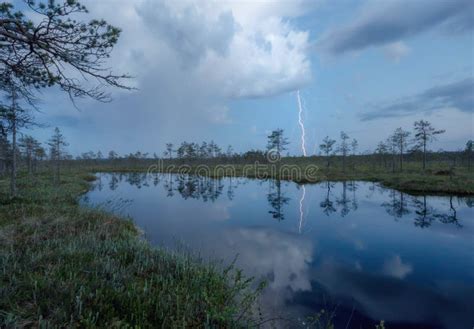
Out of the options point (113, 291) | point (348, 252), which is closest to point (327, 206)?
point (348, 252)

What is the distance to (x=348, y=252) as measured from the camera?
11.3 m

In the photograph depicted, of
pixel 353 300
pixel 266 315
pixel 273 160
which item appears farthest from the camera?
pixel 273 160

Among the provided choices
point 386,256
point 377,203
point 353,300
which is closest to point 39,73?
point 353,300

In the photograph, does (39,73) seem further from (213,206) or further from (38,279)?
(213,206)

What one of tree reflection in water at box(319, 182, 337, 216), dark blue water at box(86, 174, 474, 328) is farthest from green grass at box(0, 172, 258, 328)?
tree reflection in water at box(319, 182, 337, 216)

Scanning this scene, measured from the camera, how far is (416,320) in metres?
6.45

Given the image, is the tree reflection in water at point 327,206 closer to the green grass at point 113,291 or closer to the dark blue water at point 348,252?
the dark blue water at point 348,252

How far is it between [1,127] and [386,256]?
1531 cm

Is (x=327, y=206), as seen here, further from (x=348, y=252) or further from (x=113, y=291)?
(x=113, y=291)

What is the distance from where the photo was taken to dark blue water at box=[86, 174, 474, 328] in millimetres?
6914

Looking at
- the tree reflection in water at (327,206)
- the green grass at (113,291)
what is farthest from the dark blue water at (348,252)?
the green grass at (113,291)

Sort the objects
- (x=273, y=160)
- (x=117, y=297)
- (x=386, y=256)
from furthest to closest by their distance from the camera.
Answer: (x=273, y=160)
(x=386, y=256)
(x=117, y=297)

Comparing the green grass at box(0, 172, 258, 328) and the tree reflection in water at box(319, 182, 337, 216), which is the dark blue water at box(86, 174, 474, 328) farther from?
the green grass at box(0, 172, 258, 328)

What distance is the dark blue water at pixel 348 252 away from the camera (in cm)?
691
